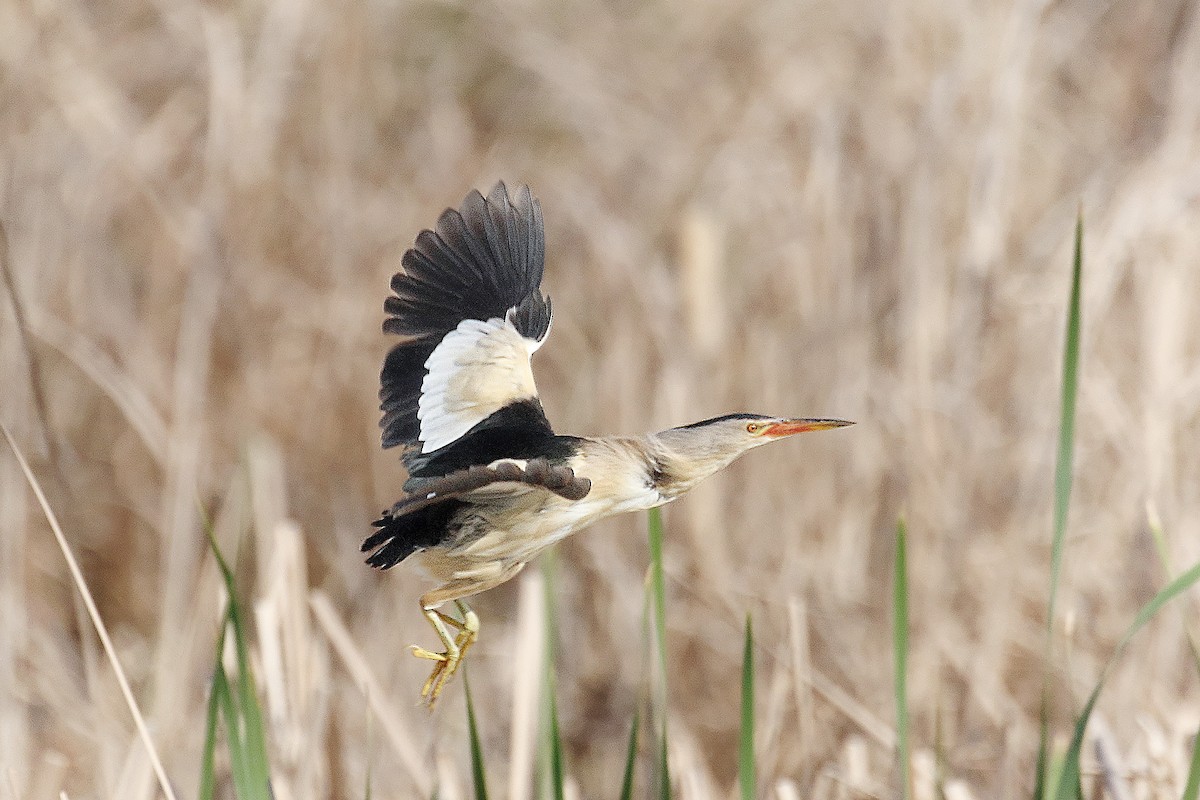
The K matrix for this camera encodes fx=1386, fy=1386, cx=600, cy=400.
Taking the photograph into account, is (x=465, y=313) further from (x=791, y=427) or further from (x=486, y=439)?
(x=791, y=427)

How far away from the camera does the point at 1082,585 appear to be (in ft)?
7.52

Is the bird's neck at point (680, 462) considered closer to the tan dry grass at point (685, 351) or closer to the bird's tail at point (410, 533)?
the bird's tail at point (410, 533)

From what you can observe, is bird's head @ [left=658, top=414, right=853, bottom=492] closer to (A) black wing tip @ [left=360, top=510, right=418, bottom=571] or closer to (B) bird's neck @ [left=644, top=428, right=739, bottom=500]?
(B) bird's neck @ [left=644, top=428, right=739, bottom=500]

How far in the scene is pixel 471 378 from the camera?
1033mm

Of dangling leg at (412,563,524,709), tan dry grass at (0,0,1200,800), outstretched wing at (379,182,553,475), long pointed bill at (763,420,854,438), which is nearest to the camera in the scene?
dangling leg at (412,563,524,709)

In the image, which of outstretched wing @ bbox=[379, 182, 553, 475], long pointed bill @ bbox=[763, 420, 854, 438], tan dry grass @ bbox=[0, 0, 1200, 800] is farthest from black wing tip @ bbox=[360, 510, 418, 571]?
tan dry grass @ bbox=[0, 0, 1200, 800]

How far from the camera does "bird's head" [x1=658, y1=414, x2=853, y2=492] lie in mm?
921

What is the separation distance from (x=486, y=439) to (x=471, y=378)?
0.33ft

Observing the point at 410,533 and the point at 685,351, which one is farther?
the point at 685,351

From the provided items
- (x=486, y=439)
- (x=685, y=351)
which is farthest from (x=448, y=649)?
(x=685, y=351)

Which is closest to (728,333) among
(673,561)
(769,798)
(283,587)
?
(673,561)

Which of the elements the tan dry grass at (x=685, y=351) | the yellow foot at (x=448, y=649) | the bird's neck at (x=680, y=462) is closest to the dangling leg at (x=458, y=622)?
the yellow foot at (x=448, y=649)

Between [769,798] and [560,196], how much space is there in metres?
1.31

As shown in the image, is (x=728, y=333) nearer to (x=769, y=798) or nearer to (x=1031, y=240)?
(x=1031, y=240)
